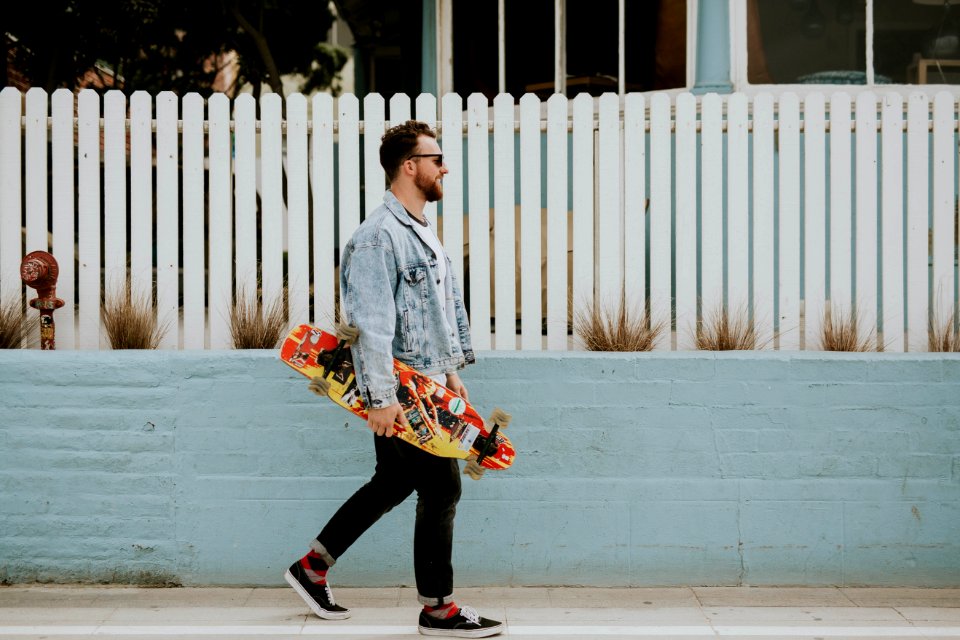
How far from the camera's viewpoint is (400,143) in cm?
412

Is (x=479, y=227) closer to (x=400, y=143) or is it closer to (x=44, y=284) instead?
(x=400, y=143)

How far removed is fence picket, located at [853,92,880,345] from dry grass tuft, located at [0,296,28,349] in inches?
156

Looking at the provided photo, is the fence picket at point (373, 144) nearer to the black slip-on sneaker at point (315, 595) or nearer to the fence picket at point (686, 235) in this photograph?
the fence picket at point (686, 235)

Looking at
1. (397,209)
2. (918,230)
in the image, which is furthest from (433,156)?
(918,230)

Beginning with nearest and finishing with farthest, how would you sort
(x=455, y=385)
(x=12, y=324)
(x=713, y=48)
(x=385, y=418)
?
(x=385, y=418)
(x=455, y=385)
(x=12, y=324)
(x=713, y=48)

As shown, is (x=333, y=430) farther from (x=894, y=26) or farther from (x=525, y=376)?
(x=894, y=26)

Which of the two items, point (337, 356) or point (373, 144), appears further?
point (373, 144)

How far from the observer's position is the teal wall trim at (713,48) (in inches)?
286

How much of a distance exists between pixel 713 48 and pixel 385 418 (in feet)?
14.7

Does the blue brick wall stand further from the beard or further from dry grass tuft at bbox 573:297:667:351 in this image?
the beard

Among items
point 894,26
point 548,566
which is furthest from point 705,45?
point 548,566

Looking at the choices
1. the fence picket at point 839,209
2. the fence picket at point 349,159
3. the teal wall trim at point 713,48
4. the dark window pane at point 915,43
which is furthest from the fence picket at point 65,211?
the dark window pane at point 915,43

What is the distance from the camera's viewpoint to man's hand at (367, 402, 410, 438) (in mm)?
3848

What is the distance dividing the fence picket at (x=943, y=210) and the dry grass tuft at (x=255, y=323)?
122 inches
